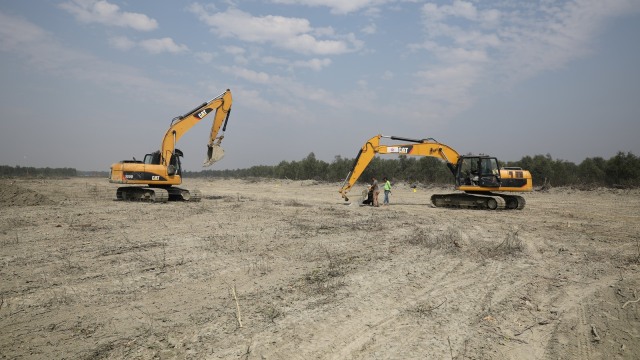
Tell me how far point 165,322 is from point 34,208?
13.3 m

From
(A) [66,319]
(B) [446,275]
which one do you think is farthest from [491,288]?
(A) [66,319]

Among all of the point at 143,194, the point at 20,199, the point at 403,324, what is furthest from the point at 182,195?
the point at 403,324

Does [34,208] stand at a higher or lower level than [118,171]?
lower

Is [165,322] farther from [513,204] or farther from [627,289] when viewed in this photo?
[513,204]

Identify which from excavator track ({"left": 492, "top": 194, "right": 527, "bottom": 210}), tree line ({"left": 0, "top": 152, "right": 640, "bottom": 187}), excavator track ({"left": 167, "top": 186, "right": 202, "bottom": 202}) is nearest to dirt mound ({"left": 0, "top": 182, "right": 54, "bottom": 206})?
excavator track ({"left": 167, "top": 186, "right": 202, "bottom": 202})

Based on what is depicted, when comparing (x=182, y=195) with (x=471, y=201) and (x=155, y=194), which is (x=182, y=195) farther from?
(x=471, y=201)

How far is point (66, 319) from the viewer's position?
4.51 m

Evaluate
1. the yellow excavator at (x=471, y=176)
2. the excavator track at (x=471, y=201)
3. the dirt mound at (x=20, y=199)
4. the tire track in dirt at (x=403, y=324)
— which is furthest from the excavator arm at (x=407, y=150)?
the dirt mound at (x=20, y=199)

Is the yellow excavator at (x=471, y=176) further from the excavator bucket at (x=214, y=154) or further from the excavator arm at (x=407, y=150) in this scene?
the excavator bucket at (x=214, y=154)

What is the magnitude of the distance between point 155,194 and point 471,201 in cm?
1422

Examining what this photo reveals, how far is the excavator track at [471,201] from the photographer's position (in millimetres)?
16734

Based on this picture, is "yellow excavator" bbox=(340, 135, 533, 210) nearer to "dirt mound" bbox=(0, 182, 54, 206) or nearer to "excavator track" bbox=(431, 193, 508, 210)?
"excavator track" bbox=(431, 193, 508, 210)

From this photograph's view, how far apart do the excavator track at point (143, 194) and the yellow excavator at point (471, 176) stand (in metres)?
8.25

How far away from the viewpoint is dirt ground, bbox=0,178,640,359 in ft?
13.0
